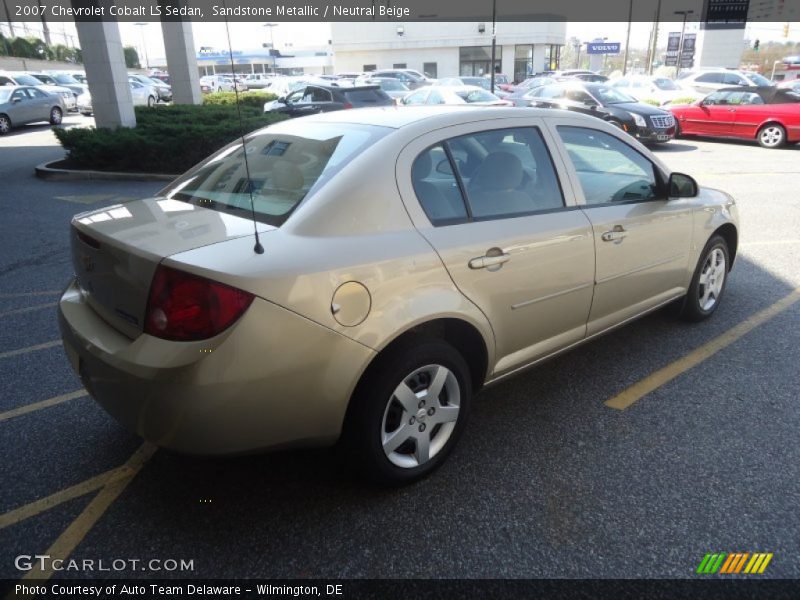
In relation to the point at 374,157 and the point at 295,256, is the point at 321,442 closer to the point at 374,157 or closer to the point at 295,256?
the point at 295,256

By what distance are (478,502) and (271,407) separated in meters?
1.05

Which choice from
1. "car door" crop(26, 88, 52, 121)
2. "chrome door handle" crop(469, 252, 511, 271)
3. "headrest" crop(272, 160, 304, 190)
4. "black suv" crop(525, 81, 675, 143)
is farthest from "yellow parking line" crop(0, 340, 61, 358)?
"car door" crop(26, 88, 52, 121)

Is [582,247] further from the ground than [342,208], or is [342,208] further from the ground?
[342,208]

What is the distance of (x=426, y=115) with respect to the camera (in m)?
3.05

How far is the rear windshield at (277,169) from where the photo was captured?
8.66ft

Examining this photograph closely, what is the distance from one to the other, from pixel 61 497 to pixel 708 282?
14.4 feet

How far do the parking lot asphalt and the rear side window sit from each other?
118 cm

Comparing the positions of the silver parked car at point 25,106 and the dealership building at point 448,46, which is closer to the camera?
the silver parked car at point 25,106

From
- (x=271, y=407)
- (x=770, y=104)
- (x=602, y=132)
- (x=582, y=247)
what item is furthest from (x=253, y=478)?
(x=770, y=104)

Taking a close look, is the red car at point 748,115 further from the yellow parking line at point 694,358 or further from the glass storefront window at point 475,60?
the glass storefront window at point 475,60

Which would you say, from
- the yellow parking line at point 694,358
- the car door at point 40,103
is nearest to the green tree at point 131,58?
the car door at point 40,103

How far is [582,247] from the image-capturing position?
3236 millimetres

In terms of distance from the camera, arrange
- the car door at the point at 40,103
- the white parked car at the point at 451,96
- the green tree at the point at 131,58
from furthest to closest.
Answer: the green tree at the point at 131,58 → the car door at the point at 40,103 → the white parked car at the point at 451,96

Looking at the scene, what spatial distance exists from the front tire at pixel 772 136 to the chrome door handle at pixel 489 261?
50.1 feet
